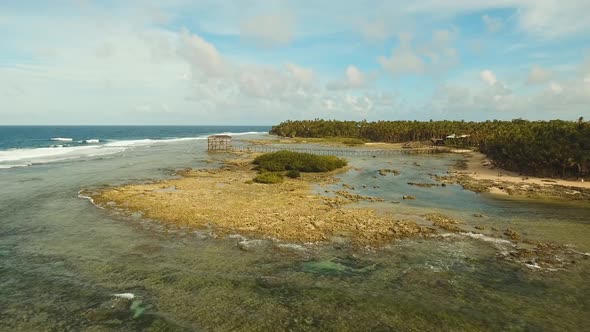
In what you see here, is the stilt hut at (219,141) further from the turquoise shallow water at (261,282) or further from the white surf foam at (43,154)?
the turquoise shallow water at (261,282)

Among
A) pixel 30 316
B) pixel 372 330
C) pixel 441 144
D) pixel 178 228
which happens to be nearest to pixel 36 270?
pixel 30 316

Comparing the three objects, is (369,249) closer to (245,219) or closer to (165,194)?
(245,219)

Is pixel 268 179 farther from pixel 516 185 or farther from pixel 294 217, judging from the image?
pixel 516 185

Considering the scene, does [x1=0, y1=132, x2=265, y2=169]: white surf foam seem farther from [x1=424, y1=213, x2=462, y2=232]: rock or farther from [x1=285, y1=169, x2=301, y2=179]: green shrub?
[x1=424, y1=213, x2=462, y2=232]: rock

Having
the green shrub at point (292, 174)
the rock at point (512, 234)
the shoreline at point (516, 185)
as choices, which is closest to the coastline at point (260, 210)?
the green shrub at point (292, 174)

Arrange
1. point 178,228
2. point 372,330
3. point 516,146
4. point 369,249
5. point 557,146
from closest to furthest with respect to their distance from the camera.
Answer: point 372,330, point 369,249, point 178,228, point 557,146, point 516,146
